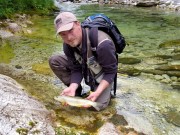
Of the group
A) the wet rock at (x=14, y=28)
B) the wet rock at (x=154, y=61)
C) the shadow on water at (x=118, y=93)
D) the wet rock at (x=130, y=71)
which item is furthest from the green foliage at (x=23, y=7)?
the wet rock at (x=130, y=71)

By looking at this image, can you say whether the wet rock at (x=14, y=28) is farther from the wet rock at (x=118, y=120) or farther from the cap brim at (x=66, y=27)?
the cap brim at (x=66, y=27)

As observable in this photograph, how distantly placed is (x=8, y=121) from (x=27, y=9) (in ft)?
50.5

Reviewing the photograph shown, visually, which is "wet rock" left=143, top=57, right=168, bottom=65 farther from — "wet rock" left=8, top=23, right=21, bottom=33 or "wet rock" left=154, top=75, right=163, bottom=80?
"wet rock" left=8, top=23, right=21, bottom=33

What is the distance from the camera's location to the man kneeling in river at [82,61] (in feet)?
12.9

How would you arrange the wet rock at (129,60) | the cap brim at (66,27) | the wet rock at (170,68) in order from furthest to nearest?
the wet rock at (129,60)
the wet rock at (170,68)
the cap brim at (66,27)

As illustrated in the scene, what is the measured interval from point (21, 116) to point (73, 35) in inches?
48.5

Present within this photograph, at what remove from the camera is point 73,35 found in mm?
3955

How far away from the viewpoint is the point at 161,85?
21.4 ft

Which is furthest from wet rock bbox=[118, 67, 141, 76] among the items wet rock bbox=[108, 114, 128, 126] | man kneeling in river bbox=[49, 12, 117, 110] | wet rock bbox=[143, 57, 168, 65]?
wet rock bbox=[108, 114, 128, 126]

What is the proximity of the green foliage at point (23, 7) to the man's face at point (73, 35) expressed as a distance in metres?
10.4

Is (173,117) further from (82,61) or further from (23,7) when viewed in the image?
(23,7)

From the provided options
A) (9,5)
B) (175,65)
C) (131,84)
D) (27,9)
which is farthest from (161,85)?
(27,9)

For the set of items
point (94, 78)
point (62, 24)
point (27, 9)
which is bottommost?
point (27, 9)

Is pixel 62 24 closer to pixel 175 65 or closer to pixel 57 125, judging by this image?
pixel 57 125
